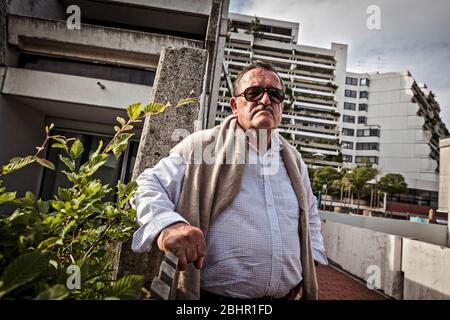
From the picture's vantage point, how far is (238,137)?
5.92 ft

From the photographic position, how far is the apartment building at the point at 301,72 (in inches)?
2606

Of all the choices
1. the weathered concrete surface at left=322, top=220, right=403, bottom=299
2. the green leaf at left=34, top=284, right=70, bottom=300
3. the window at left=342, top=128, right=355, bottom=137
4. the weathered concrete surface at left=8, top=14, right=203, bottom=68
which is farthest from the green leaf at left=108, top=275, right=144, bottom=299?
the window at left=342, top=128, right=355, bottom=137

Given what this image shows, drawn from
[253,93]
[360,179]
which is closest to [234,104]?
[253,93]

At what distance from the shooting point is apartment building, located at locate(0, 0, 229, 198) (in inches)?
358

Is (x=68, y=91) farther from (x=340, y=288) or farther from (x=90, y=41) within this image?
(x=340, y=288)

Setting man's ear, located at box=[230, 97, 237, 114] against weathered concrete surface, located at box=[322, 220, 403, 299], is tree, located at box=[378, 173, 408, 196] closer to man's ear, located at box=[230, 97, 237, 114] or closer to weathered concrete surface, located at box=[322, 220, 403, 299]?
weathered concrete surface, located at box=[322, 220, 403, 299]

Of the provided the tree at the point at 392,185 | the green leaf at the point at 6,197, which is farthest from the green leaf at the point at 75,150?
the tree at the point at 392,185

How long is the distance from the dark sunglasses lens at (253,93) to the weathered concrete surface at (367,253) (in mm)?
5894

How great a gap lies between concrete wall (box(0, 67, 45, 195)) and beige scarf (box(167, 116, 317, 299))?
9991 mm

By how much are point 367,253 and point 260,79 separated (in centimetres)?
681

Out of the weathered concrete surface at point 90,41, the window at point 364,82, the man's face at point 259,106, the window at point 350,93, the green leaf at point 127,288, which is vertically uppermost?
the window at point 364,82

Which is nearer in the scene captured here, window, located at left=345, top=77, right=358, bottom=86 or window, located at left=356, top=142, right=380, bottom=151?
window, located at left=356, top=142, right=380, bottom=151

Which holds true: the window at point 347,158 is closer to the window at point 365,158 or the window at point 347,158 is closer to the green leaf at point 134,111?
the window at point 365,158
